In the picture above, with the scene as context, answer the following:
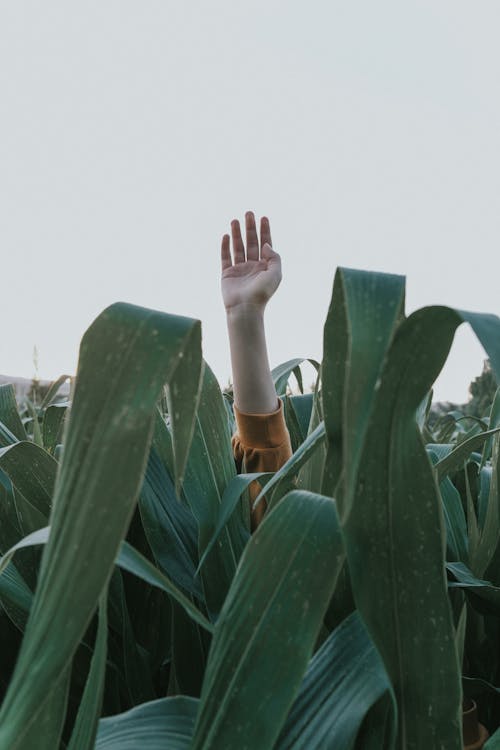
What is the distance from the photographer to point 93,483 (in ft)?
0.79

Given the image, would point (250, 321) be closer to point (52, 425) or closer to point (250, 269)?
point (250, 269)

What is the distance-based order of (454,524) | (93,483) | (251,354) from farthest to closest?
1. (251,354)
2. (454,524)
3. (93,483)

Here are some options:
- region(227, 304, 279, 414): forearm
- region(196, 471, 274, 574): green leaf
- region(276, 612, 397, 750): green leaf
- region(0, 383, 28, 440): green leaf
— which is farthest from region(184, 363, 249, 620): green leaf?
region(227, 304, 279, 414): forearm

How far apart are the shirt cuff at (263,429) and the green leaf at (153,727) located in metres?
0.59

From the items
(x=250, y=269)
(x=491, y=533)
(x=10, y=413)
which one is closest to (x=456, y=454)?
(x=491, y=533)

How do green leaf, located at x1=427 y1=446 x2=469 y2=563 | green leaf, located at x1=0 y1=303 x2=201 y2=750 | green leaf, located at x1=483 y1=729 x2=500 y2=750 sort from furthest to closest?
green leaf, located at x1=427 y1=446 x2=469 y2=563 → green leaf, located at x1=483 y1=729 x2=500 y2=750 → green leaf, located at x1=0 y1=303 x2=201 y2=750

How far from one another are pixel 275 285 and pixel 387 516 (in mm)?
599

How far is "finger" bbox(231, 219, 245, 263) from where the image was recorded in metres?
0.95

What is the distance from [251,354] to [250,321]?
4 centimetres

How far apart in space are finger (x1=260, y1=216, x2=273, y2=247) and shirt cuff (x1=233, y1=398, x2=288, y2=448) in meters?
0.21

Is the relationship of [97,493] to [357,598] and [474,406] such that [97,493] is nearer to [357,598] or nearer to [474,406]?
[357,598]

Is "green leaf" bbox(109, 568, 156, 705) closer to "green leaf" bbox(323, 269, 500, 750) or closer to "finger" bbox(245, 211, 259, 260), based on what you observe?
"green leaf" bbox(323, 269, 500, 750)

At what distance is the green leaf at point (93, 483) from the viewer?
235 millimetres

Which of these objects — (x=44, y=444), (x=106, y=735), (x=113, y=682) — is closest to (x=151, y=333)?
(x=106, y=735)
